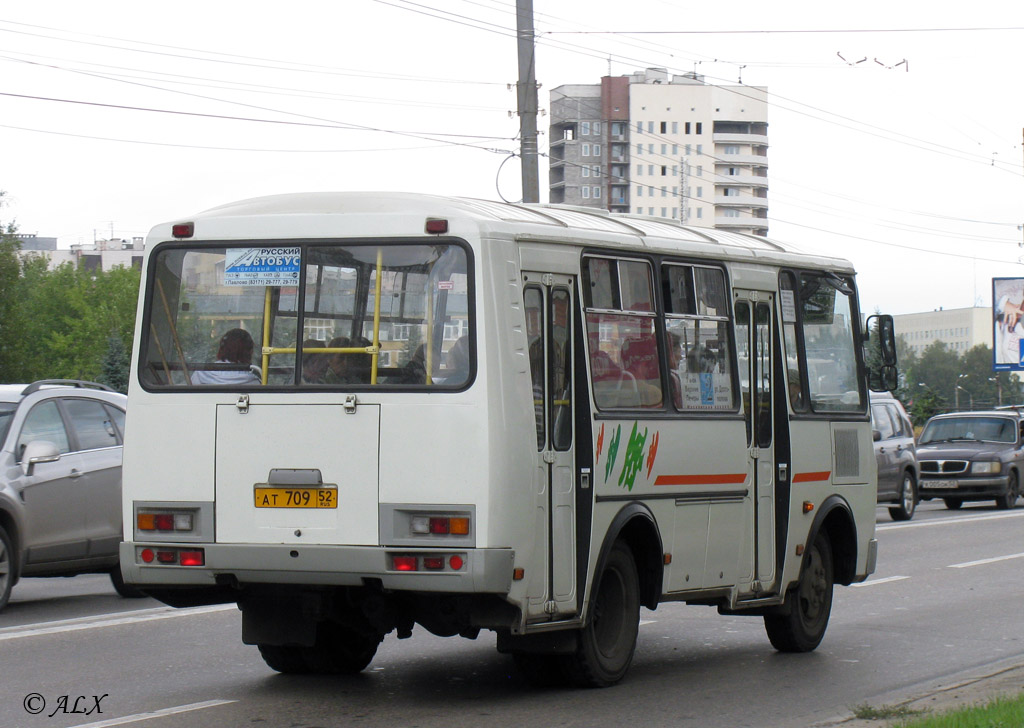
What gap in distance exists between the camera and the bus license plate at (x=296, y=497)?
8266 mm

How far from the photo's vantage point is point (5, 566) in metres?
12.6

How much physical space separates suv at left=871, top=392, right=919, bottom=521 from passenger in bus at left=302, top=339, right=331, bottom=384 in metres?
19.1

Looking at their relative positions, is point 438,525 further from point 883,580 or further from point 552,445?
point 883,580

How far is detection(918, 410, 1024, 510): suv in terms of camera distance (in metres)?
30.3

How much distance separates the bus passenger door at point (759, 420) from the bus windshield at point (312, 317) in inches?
118

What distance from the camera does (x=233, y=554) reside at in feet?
27.3

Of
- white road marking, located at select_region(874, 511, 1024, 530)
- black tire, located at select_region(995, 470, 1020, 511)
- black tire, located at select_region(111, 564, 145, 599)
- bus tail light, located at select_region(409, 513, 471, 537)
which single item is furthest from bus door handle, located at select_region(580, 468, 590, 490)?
black tire, located at select_region(995, 470, 1020, 511)

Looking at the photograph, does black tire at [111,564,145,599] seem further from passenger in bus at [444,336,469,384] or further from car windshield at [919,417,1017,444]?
car windshield at [919,417,1017,444]

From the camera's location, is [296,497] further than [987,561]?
No

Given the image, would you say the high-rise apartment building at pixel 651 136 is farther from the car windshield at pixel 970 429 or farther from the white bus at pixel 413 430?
the white bus at pixel 413 430

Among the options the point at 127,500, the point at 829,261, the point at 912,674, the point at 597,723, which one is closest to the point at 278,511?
the point at 127,500

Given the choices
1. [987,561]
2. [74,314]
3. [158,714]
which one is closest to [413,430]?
[158,714]

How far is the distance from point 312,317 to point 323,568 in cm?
133

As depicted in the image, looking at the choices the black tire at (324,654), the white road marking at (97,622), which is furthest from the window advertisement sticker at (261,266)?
the white road marking at (97,622)
